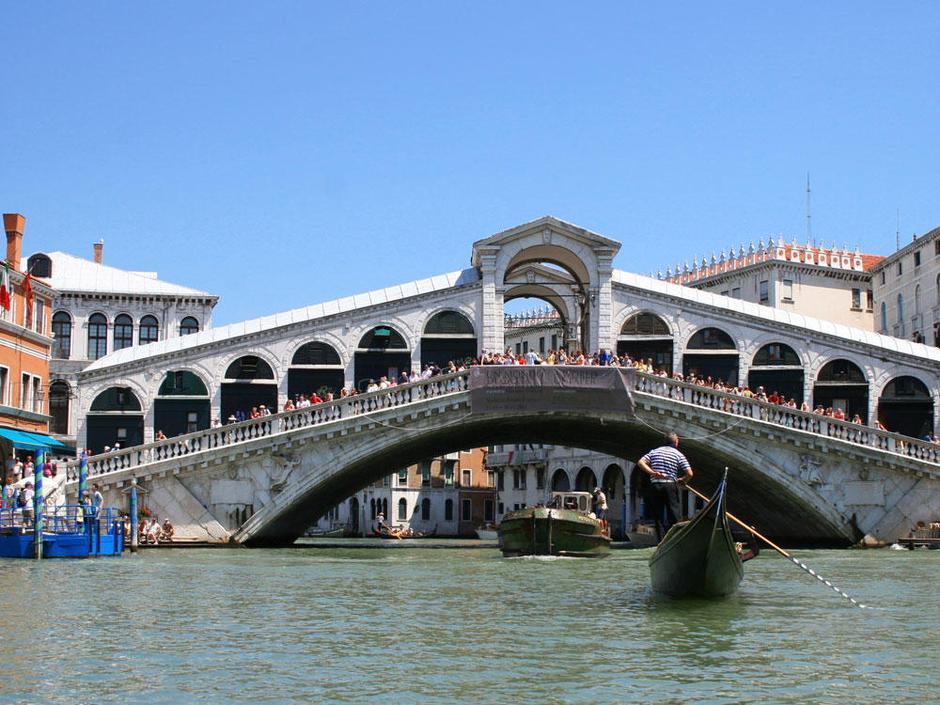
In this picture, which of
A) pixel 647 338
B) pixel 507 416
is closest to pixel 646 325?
pixel 647 338

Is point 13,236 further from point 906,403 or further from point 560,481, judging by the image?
point 560,481

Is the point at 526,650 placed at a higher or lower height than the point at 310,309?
lower

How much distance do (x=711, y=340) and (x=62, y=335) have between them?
19059mm

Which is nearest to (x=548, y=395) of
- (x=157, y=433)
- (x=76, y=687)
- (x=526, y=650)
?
(x=157, y=433)

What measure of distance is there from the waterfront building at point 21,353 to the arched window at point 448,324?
9867 mm

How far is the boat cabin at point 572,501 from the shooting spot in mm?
32531

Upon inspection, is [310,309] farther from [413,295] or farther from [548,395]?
[548,395]

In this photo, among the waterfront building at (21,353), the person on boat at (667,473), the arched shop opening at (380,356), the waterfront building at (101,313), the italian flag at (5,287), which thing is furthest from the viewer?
the waterfront building at (101,313)

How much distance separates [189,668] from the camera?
452 inches

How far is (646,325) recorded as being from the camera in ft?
121

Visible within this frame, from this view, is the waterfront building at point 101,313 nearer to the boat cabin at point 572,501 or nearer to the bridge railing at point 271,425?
the bridge railing at point 271,425

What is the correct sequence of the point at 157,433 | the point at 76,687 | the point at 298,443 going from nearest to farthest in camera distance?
the point at 76,687, the point at 298,443, the point at 157,433

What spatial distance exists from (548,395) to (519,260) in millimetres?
5651

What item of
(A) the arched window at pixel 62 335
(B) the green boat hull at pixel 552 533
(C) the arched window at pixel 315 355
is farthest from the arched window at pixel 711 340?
(A) the arched window at pixel 62 335
